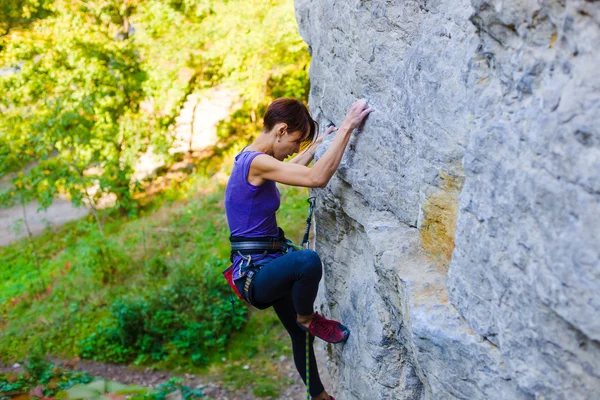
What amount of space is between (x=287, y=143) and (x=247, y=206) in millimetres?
473

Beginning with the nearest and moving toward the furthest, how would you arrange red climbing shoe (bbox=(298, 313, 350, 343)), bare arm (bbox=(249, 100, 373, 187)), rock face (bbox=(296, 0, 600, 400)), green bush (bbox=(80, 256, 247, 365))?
rock face (bbox=(296, 0, 600, 400))
bare arm (bbox=(249, 100, 373, 187))
red climbing shoe (bbox=(298, 313, 350, 343))
green bush (bbox=(80, 256, 247, 365))

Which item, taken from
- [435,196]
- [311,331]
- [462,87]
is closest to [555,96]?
[462,87]

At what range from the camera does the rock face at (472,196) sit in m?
1.62

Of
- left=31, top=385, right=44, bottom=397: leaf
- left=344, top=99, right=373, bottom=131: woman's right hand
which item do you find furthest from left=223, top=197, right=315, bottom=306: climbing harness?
left=31, top=385, right=44, bottom=397: leaf

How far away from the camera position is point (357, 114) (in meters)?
3.21

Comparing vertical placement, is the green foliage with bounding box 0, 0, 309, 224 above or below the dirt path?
above

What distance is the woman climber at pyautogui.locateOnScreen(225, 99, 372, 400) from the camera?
11.2ft

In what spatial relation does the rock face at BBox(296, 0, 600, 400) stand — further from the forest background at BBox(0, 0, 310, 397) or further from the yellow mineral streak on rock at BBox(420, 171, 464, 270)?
the forest background at BBox(0, 0, 310, 397)

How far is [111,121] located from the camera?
1243 centimetres

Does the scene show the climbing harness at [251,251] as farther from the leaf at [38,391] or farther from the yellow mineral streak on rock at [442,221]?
the leaf at [38,391]

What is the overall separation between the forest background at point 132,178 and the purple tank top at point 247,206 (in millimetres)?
3078

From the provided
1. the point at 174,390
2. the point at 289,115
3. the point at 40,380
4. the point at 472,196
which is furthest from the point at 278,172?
the point at 40,380

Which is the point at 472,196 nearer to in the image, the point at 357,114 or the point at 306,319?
the point at 357,114

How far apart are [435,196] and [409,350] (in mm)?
847
